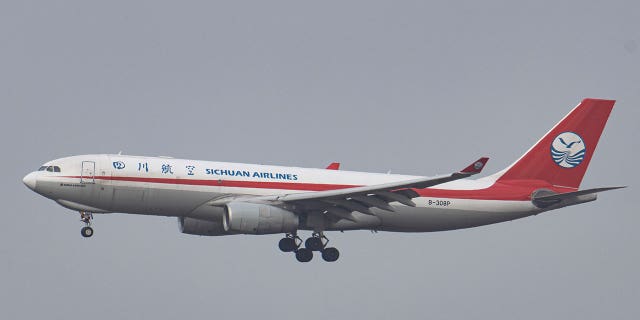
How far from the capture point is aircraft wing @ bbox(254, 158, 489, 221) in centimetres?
5791

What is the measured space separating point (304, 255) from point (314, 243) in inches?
46.9

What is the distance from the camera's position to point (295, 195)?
6112 cm

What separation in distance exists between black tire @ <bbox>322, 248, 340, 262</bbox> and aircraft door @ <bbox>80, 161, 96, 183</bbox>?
12.2 meters

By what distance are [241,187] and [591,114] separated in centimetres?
2082

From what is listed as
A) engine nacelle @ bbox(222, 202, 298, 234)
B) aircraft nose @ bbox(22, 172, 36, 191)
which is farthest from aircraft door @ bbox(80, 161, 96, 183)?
engine nacelle @ bbox(222, 202, 298, 234)

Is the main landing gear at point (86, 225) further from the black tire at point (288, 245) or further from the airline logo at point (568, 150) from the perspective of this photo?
the airline logo at point (568, 150)

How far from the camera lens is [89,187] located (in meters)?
59.5

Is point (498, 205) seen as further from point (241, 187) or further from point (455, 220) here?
point (241, 187)

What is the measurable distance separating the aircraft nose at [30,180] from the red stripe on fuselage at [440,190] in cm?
211

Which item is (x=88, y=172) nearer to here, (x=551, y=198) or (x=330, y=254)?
(x=330, y=254)

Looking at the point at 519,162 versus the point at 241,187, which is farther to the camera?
the point at 519,162

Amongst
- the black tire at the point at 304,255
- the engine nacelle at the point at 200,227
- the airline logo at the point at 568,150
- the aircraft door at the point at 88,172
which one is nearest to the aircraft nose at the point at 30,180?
the aircraft door at the point at 88,172

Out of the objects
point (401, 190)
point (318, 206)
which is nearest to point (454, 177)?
point (401, 190)

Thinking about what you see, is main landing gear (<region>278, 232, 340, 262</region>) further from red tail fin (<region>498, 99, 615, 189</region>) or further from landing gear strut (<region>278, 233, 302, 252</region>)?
red tail fin (<region>498, 99, 615, 189</region>)
